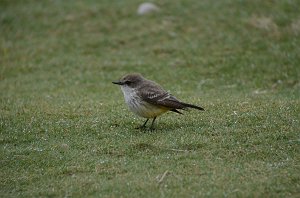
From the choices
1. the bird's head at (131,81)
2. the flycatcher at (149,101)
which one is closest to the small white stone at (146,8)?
the bird's head at (131,81)

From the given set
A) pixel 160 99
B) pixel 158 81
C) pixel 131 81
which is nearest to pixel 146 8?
pixel 158 81

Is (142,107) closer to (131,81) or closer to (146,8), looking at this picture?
(131,81)

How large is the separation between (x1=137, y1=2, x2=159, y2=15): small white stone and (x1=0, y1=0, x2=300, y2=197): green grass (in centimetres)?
39

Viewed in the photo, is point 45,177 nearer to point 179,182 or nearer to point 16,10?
point 179,182

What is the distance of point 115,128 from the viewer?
1259 centimetres

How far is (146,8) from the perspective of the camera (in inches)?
933

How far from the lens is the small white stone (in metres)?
23.5

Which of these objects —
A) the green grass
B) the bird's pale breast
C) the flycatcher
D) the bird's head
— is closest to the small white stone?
the green grass

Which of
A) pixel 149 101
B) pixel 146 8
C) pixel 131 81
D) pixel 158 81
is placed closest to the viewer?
pixel 149 101

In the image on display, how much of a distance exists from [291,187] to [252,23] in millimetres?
13095

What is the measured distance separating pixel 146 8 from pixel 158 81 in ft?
20.3

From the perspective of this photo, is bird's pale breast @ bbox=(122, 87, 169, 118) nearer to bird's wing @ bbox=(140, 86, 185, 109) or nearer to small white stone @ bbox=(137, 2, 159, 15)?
bird's wing @ bbox=(140, 86, 185, 109)

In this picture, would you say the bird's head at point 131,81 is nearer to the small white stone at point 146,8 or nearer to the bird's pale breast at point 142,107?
the bird's pale breast at point 142,107

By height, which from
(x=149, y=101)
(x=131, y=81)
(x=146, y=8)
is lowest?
(x=146, y=8)
